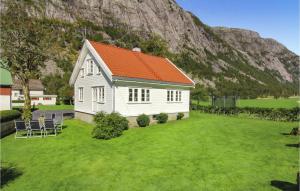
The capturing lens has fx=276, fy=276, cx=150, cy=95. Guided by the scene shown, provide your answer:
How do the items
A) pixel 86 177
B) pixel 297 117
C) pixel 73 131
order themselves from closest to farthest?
pixel 86 177
pixel 73 131
pixel 297 117

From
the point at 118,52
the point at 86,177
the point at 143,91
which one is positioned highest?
the point at 118,52

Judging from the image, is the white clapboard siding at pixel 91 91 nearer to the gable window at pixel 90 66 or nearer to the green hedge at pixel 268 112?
the gable window at pixel 90 66

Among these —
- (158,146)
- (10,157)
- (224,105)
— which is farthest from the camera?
(224,105)

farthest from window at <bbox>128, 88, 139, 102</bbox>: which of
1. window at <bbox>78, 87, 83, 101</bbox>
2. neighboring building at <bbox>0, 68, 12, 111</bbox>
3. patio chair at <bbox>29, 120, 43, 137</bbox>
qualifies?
neighboring building at <bbox>0, 68, 12, 111</bbox>

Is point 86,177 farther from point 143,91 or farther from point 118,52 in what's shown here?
point 118,52

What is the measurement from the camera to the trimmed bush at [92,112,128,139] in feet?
67.2

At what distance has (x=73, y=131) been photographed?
23.5 metres

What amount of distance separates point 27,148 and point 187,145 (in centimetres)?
999

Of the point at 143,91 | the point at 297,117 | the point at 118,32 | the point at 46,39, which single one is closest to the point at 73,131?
the point at 143,91

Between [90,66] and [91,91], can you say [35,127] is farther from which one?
[90,66]

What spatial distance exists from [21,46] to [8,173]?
69.4 ft

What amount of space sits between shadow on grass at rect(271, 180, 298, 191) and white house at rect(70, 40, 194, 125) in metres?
16.0

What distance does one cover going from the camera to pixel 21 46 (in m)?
30.3

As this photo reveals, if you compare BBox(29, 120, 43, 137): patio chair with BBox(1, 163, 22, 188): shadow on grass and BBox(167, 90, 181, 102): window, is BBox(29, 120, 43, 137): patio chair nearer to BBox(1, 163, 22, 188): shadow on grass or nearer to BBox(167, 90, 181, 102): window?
BBox(1, 163, 22, 188): shadow on grass
